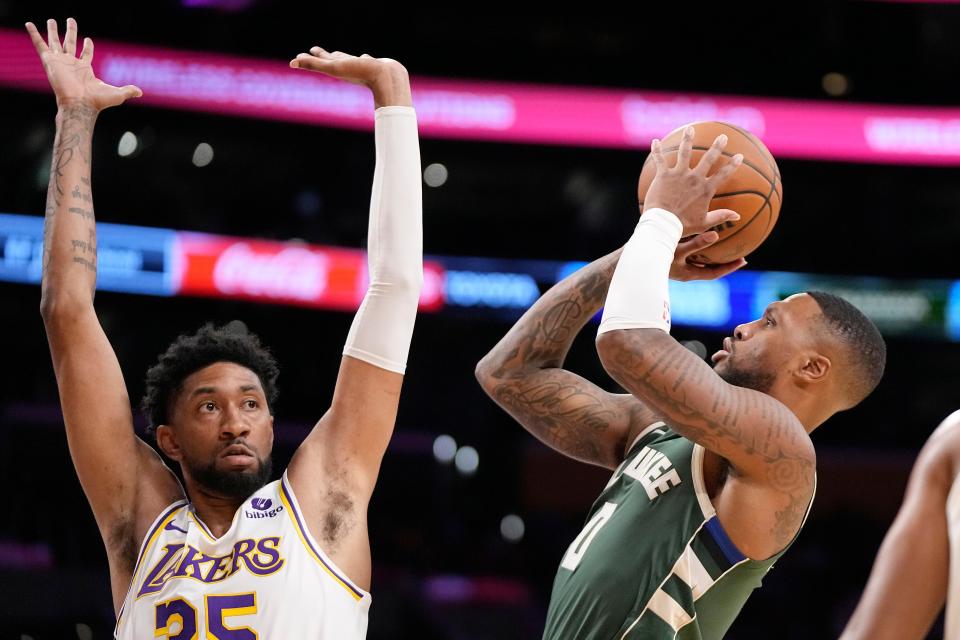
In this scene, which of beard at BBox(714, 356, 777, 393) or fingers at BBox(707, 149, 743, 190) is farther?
beard at BBox(714, 356, 777, 393)

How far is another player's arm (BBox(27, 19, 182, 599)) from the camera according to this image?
2799mm

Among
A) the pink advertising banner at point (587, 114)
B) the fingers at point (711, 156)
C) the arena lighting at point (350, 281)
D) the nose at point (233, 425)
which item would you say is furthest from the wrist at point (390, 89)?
the pink advertising banner at point (587, 114)

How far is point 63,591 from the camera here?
919 cm

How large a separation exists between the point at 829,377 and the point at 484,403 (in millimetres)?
12094

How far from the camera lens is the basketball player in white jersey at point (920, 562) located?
1978mm

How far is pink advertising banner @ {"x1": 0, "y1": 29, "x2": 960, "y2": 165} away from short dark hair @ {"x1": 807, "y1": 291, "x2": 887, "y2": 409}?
9.25 m

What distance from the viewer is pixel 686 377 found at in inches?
110

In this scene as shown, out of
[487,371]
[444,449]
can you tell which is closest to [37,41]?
[487,371]

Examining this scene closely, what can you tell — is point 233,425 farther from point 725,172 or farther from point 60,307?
point 725,172

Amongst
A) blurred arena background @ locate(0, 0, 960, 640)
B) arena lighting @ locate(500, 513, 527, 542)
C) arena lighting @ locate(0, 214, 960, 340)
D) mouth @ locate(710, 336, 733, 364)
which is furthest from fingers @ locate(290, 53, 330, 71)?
Result: arena lighting @ locate(500, 513, 527, 542)

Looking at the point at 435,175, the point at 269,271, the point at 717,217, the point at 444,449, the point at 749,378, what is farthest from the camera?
the point at 435,175

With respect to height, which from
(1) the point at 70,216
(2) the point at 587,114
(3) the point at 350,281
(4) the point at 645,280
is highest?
(2) the point at 587,114

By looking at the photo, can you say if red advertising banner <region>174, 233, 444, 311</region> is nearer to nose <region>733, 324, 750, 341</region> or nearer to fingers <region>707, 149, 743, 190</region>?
nose <region>733, 324, 750, 341</region>

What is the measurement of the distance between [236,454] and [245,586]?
14.6 inches
